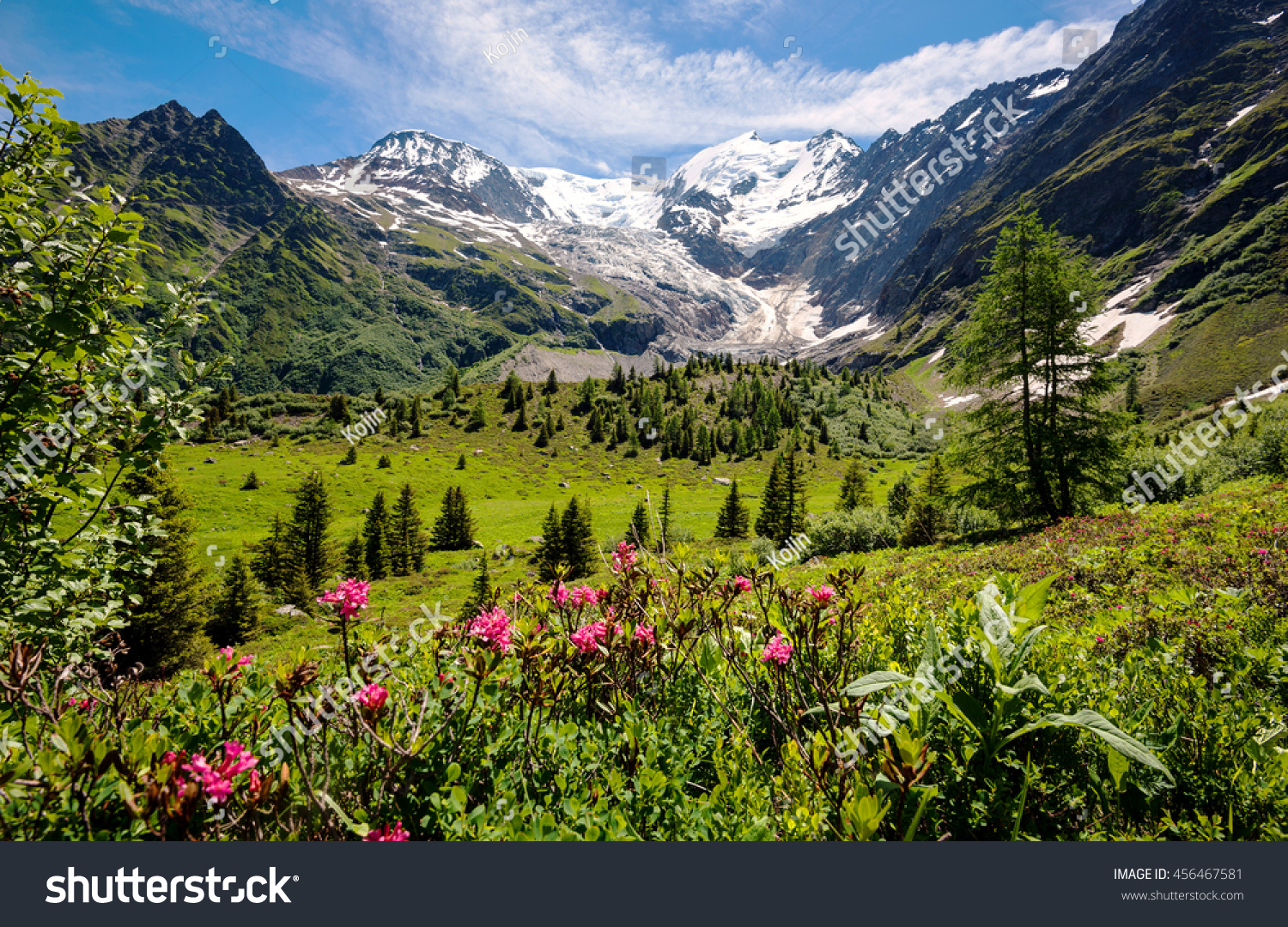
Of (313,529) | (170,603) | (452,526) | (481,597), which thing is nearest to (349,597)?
(481,597)

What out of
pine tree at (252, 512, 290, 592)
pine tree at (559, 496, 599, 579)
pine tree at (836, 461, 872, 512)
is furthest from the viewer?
pine tree at (836, 461, 872, 512)

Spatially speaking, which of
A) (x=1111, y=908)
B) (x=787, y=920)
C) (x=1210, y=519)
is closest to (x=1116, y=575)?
(x=1210, y=519)

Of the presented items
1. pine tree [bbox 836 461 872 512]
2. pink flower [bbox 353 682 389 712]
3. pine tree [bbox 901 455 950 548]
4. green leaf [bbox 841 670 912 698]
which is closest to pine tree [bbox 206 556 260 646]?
pink flower [bbox 353 682 389 712]

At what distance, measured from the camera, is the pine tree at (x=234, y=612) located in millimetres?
26875

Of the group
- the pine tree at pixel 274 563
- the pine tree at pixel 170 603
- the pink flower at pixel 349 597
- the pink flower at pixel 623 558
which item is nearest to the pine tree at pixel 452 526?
the pine tree at pixel 274 563

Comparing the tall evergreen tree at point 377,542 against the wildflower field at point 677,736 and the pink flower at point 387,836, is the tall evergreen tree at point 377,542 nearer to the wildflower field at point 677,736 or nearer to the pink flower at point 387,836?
the wildflower field at point 677,736

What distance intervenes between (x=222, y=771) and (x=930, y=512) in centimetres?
3629

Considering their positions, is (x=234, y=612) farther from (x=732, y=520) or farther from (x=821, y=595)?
(x=732, y=520)

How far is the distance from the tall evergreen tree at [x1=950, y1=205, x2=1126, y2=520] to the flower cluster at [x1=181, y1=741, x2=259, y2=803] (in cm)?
2173

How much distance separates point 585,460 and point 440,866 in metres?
108

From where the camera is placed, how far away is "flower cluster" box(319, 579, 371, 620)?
2633 millimetres

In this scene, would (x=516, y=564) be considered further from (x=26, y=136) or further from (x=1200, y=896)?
(x=1200, y=896)

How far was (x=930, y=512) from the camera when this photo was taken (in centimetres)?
3209

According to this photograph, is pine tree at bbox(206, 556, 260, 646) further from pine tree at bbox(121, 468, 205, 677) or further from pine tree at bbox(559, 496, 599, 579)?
pine tree at bbox(559, 496, 599, 579)
